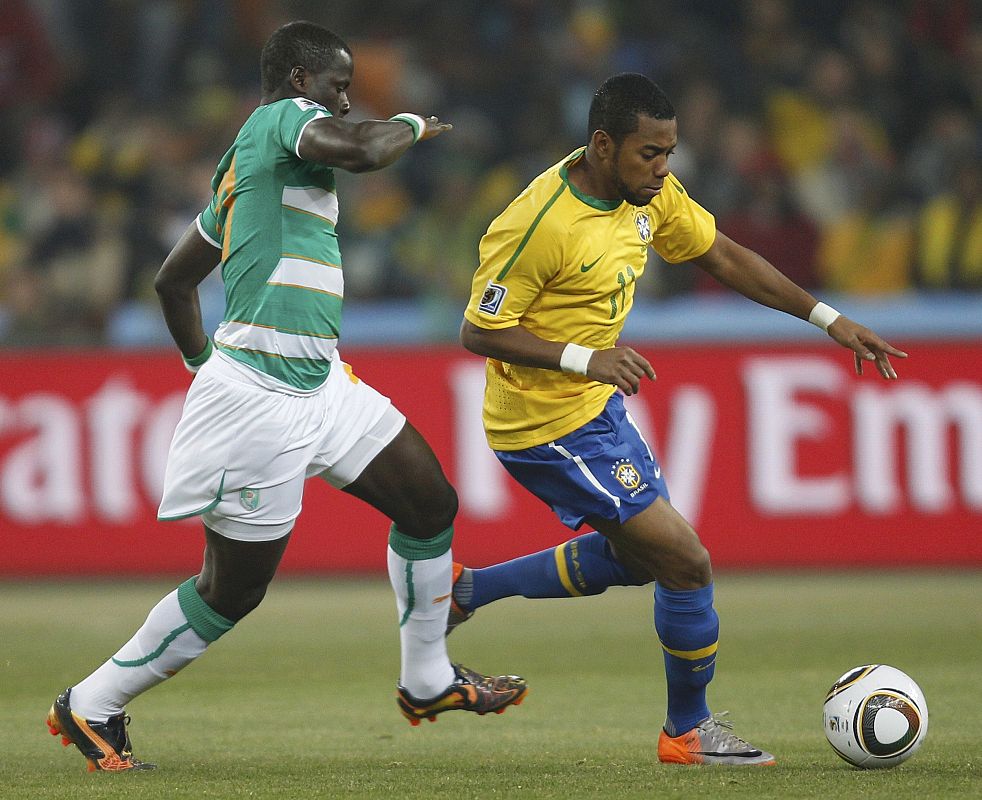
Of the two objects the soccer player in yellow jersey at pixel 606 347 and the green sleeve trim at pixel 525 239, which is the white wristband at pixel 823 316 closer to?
the soccer player in yellow jersey at pixel 606 347

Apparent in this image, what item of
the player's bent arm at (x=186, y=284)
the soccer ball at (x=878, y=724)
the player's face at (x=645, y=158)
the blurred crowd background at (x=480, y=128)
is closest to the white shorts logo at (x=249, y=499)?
the player's bent arm at (x=186, y=284)

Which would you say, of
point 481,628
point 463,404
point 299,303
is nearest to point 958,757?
point 299,303

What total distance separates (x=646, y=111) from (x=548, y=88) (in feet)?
26.1

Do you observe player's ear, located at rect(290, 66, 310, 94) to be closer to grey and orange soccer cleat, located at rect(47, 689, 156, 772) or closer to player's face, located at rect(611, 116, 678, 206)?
player's face, located at rect(611, 116, 678, 206)

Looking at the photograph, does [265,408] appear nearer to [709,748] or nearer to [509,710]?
[709,748]

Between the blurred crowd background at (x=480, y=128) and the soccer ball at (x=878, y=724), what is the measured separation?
5.97m

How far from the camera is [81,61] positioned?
13.2 metres

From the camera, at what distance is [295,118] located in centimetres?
423

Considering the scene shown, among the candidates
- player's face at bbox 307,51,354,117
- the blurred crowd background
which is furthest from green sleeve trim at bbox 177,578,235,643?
the blurred crowd background

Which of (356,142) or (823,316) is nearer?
(356,142)

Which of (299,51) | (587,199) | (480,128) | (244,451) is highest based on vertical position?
(480,128)

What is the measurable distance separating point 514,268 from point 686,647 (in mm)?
1256

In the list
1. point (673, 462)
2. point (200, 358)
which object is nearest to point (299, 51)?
point (200, 358)

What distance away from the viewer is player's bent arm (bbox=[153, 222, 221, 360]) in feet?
15.4
